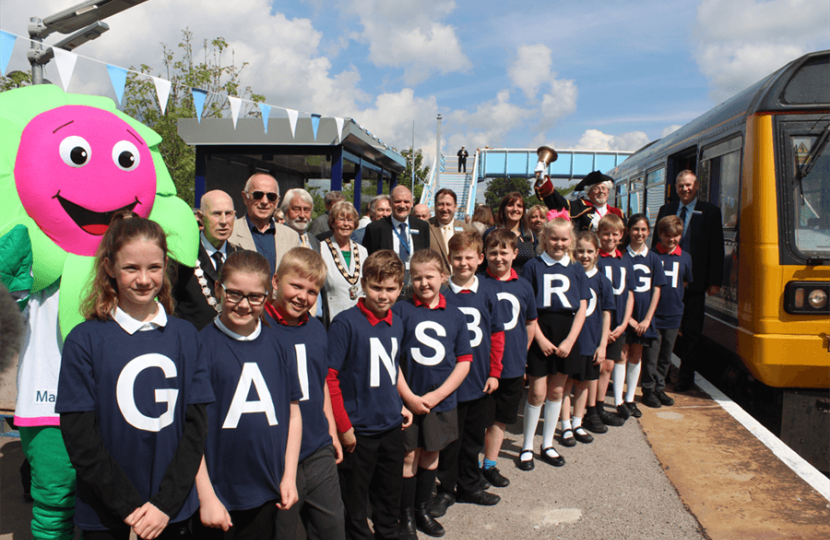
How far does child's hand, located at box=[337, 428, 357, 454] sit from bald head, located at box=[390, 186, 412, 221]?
249 centimetres

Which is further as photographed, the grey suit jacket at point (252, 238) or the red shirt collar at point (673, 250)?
the red shirt collar at point (673, 250)

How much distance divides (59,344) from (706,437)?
4475 millimetres

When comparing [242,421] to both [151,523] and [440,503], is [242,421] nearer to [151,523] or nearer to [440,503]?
[151,523]

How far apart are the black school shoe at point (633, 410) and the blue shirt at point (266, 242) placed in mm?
3308

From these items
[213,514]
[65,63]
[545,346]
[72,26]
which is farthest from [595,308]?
[72,26]

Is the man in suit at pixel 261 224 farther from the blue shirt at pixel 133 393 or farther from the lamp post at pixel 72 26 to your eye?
the lamp post at pixel 72 26

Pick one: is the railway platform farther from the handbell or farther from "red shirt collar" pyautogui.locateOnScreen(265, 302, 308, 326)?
the handbell

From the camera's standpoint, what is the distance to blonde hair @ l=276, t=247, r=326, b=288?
7.85ft

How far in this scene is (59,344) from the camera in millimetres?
2461

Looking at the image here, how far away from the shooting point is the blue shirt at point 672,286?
505 cm

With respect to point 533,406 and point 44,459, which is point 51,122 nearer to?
point 44,459

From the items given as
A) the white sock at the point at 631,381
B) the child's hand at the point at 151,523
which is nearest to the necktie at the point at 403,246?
the white sock at the point at 631,381

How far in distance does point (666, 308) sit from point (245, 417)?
424 cm

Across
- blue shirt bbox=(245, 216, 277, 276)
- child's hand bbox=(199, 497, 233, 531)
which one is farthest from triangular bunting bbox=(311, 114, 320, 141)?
child's hand bbox=(199, 497, 233, 531)
